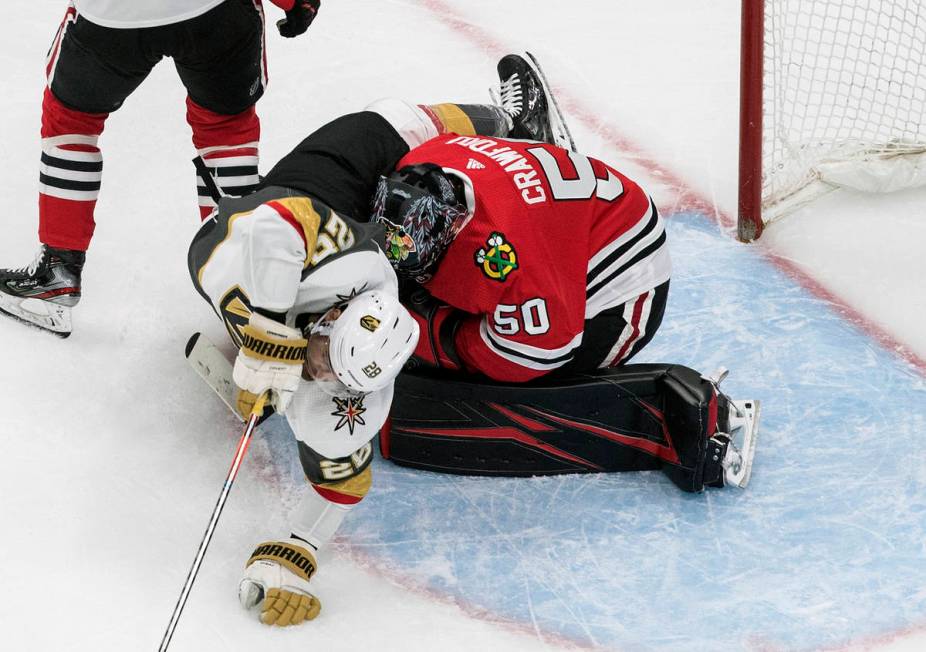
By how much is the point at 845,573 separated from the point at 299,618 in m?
1.04

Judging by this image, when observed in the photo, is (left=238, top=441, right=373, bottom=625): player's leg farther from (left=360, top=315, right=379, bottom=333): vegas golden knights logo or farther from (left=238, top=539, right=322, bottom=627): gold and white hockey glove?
(left=360, top=315, right=379, bottom=333): vegas golden knights logo

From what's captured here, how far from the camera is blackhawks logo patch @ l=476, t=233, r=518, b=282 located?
89.8 inches

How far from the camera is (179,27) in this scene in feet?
7.85

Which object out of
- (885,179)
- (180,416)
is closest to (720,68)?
(885,179)

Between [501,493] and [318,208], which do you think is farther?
[501,493]

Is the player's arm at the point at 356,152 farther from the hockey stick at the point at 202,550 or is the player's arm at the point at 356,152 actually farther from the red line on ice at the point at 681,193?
the red line on ice at the point at 681,193

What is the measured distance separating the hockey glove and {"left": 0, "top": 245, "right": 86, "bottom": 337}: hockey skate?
643mm

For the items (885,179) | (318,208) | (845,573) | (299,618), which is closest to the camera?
(318,208)

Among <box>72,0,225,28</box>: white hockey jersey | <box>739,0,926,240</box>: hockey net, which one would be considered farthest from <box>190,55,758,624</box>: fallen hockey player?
<box>739,0,926,240</box>: hockey net

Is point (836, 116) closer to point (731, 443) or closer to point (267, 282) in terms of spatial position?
point (731, 443)

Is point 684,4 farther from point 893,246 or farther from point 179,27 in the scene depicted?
point 179,27

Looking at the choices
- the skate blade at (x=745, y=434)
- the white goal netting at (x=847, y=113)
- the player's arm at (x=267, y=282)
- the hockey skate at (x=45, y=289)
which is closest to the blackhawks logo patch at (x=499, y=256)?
the player's arm at (x=267, y=282)

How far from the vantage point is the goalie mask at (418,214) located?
2.18 metres

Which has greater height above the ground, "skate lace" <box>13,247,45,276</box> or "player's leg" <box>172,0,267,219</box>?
"player's leg" <box>172,0,267,219</box>
